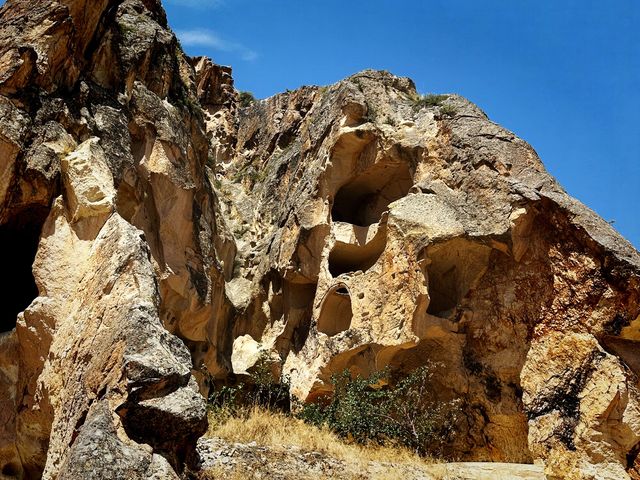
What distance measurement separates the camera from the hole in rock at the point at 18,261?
9.77 meters

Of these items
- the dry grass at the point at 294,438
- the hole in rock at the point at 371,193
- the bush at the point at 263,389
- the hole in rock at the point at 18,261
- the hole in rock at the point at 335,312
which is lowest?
the dry grass at the point at 294,438

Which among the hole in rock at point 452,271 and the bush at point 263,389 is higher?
the hole in rock at point 452,271

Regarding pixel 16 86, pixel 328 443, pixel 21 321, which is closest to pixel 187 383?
pixel 21 321

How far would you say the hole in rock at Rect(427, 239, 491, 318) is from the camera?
14594mm

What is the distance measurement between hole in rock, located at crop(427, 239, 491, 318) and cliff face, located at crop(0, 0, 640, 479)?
0.05 meters

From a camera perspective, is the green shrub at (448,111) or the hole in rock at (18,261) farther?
the green shrub at (448,111)

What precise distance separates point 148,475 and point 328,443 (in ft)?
17.5

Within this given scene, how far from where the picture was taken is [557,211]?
13477 millimetres

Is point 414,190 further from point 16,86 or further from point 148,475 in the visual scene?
point 148,475

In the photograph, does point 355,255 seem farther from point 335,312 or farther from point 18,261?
point 18,261

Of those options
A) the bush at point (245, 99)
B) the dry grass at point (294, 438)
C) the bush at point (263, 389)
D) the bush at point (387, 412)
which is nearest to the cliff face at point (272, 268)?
the bush at point (263, 389)

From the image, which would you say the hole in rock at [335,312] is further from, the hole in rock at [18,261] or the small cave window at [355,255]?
the hole in rock at [18,261]

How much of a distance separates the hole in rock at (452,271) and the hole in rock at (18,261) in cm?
800

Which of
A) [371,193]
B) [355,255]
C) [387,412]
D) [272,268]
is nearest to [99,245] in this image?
[387,412]
